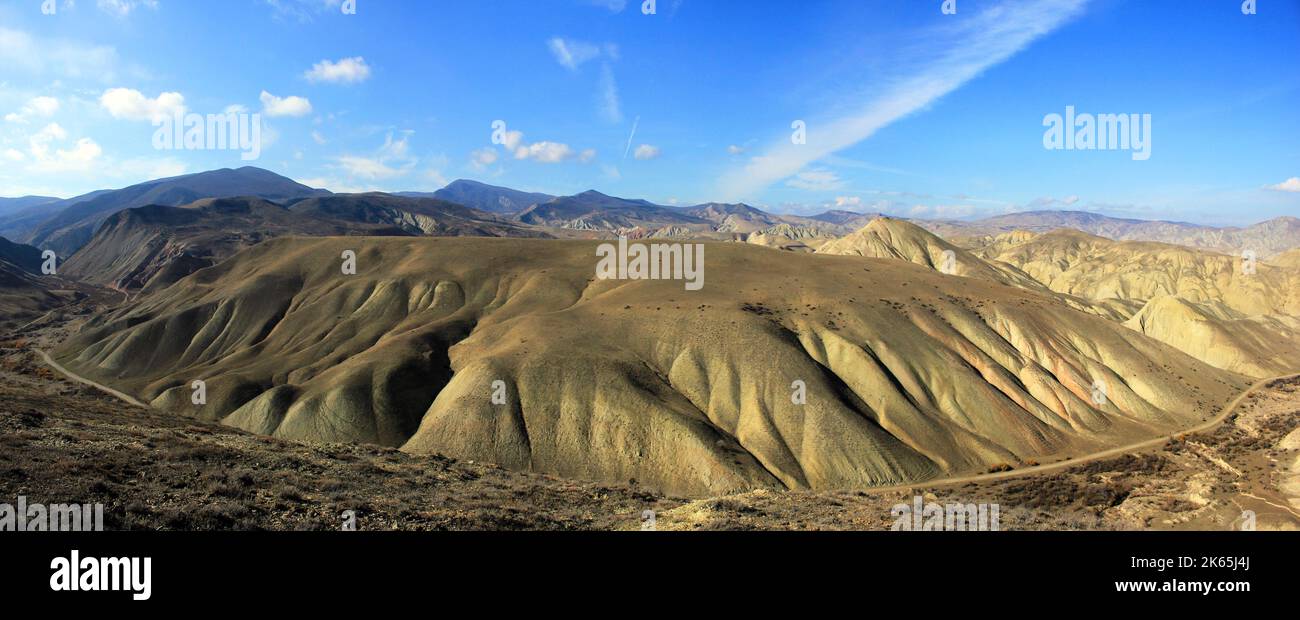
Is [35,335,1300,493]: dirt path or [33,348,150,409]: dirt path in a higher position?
[33,348,150,409]: dirt path

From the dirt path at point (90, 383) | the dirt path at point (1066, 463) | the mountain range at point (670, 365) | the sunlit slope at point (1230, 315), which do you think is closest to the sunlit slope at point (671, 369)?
the mountain range at point (670, 365)

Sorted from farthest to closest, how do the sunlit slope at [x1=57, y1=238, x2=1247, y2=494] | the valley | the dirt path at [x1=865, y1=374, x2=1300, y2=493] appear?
the sunlit slope at [x1=57, y1=238, x2=1247, y2=494] → the dirt path at [x1=865, y1=374, x2=1300, y2=493] → the valley

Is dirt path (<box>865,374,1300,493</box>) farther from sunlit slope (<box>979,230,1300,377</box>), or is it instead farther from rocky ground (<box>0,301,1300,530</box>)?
sunlit slope (<box>979,230,1300,377</box>)

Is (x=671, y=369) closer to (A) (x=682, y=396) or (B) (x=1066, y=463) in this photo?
(A) (x=682, y=396)

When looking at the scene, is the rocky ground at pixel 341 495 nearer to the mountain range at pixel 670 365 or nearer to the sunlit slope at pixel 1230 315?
the mountain range at pixel 670 365

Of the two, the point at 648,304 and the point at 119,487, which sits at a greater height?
the point at 648,304

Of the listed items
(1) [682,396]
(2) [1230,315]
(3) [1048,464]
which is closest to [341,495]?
(1) [682,396]

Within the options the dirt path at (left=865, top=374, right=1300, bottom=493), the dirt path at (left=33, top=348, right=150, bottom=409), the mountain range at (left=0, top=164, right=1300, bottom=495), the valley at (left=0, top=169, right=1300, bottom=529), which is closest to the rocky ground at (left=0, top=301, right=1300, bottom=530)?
the valley at (left=0, top=169, right=1300, bottom=529)

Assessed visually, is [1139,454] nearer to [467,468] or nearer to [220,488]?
[467,468]
